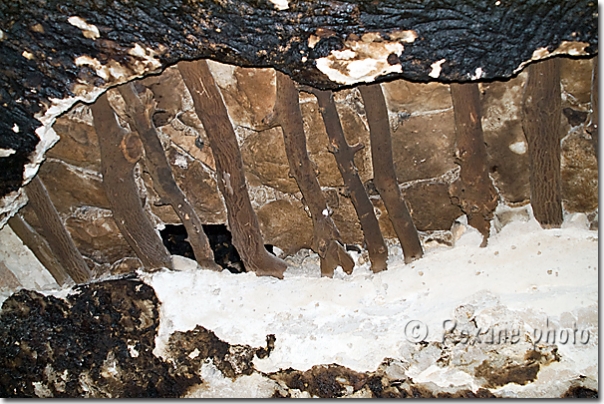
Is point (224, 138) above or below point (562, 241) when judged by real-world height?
above

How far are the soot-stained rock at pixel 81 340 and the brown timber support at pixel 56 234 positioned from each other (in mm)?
70

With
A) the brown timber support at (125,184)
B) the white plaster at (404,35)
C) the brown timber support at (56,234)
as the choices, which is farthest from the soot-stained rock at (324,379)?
the white plaster at (404,35)

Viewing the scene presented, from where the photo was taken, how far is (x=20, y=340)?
1.45 meters

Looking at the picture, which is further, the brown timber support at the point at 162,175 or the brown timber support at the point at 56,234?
the brown timber support at the point at 56,234

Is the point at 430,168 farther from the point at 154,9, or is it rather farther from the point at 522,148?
the point at 154,9

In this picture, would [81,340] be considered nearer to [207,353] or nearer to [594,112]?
[207,353]

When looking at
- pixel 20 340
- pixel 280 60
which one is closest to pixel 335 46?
pixel 280 60

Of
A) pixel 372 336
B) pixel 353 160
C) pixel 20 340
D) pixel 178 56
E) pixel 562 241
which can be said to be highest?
pixel 178 56

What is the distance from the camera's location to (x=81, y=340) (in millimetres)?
1458

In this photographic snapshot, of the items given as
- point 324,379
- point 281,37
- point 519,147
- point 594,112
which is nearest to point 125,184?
point 281,37

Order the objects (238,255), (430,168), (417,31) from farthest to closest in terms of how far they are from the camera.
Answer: (238,255)
(430,168)
(417,31)

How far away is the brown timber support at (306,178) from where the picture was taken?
1267mm

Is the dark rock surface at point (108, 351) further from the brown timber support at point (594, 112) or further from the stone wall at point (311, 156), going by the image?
the brown timber support at point (594, 112)

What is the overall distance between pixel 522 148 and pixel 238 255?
2.67ft
